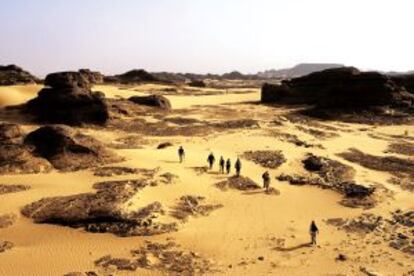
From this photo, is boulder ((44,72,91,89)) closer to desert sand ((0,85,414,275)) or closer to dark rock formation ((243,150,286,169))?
desert sand ((0,85,414,275))

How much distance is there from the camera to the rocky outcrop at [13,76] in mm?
78500

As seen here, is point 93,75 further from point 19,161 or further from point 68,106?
point 19,161

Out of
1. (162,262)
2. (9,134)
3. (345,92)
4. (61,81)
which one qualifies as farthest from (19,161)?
(345,92)

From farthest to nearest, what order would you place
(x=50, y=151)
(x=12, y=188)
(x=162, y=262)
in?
(x=50, y=151), (x=12, y=188), (x=162, y=262)

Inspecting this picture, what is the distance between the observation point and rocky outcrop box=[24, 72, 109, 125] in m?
50.9

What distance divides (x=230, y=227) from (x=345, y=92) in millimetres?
46692

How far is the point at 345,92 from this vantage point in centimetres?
6900

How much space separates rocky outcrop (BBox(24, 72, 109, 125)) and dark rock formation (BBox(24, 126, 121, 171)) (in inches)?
625

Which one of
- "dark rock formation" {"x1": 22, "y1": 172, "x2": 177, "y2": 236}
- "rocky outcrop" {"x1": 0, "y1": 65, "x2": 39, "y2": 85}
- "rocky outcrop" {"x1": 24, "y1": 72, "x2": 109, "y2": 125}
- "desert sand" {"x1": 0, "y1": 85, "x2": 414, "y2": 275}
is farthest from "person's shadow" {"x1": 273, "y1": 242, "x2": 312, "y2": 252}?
"rocky outcrop" {"x1": 0, "y1": 65, "x2": 39, "y2": 85}

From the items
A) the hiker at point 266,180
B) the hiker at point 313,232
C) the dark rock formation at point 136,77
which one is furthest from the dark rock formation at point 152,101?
the dark rock formation at point 136,77

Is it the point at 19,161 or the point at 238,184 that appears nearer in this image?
the point at 19,161

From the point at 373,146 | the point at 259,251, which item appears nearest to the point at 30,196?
the point at 259,251

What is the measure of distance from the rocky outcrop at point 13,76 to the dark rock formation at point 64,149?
46362mm

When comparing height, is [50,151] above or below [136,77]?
below
